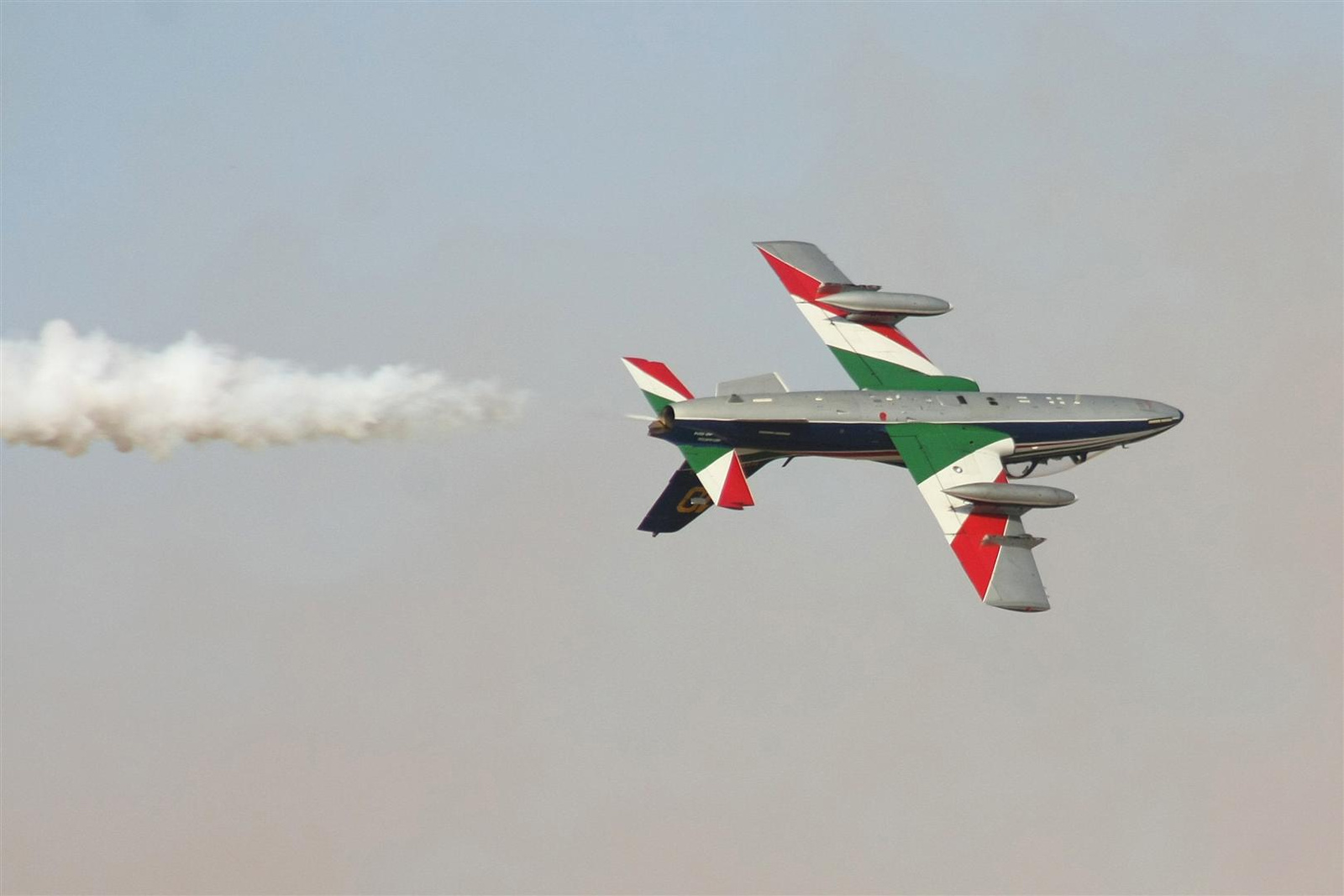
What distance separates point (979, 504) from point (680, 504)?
797 centimetres

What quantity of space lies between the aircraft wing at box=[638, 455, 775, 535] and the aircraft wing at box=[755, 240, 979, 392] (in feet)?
16.4

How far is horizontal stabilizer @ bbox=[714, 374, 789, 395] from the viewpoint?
164ft

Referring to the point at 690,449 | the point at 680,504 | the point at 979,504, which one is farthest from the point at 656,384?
the point at 979,504

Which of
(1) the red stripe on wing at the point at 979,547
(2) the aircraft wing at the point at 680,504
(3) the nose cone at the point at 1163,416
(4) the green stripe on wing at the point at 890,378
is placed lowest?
(1) the red stripe on wing at the point at 979,547

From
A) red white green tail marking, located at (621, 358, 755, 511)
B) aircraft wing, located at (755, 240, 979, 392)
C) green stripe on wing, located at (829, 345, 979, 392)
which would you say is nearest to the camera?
red white green tail marking, located at (621, 358, 755, 511)

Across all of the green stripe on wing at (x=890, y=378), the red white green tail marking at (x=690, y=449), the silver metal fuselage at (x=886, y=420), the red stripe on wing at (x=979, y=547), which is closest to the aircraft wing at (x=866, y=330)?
the green stripe on wing at (x=890, y=378)

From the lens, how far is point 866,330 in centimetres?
5591

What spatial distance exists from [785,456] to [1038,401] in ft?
25.1

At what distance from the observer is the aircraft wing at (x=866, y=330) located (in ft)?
179

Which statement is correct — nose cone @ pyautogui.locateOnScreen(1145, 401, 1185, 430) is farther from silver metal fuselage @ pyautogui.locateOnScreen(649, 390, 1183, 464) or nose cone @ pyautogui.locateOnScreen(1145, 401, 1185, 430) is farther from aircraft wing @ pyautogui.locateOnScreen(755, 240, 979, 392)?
aircraft wing @ pyautogui.locateOnScreen(755, 240, 979, 392)

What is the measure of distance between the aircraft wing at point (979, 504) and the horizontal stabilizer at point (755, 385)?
3175 millimetres

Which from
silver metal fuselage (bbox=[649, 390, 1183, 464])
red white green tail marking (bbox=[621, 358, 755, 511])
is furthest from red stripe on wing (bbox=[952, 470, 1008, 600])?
red white green tail marking (bbox=[621, 358, 755, 511])

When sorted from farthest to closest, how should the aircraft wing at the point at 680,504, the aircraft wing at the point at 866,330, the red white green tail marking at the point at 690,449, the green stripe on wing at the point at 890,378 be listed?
the aircraft wing at the point at 866,330 < the green stripe on wing at the point at 890,378 < the aircraft wing at the point at 680,504 < the red white green tail marking at the point at 690,449

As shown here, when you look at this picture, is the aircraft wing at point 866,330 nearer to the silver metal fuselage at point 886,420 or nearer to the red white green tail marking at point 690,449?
the silver metal fuselage at point 886,420
